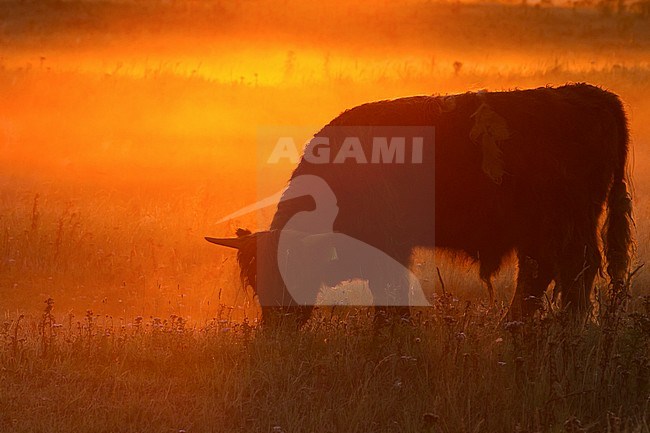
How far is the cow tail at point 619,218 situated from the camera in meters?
7.25

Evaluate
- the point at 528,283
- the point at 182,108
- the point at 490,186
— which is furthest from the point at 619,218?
the point at 182,108

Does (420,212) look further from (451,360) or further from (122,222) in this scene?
(122,222)

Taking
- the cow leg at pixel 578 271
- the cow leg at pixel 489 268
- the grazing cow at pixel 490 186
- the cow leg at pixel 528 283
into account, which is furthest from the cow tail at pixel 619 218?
the cow leg at pixel 489 268

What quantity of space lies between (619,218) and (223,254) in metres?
4.23

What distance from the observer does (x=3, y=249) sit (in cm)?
945

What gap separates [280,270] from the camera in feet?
21.1

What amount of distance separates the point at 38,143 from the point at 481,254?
10.2 meters

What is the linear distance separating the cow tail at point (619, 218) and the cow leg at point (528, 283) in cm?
51

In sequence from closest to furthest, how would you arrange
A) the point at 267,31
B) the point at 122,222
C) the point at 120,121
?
the point at 122,222, the point at 120,121, the point at 267,31

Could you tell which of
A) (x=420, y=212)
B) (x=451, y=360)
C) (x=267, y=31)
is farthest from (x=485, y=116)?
(x=267, y=31)

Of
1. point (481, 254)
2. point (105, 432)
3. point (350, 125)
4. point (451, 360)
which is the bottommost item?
point (105, 432)

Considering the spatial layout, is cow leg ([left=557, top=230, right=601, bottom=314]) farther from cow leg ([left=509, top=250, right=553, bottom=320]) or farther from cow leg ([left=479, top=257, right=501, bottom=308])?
cow leg ([left=479, top=257, right=501, bottom=308])

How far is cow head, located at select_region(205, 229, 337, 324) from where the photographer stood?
641 centimetres

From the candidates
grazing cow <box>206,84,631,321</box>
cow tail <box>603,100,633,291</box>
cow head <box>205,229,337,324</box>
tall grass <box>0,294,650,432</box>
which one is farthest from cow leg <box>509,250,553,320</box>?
cow head <box>205,229,337,324</box>
